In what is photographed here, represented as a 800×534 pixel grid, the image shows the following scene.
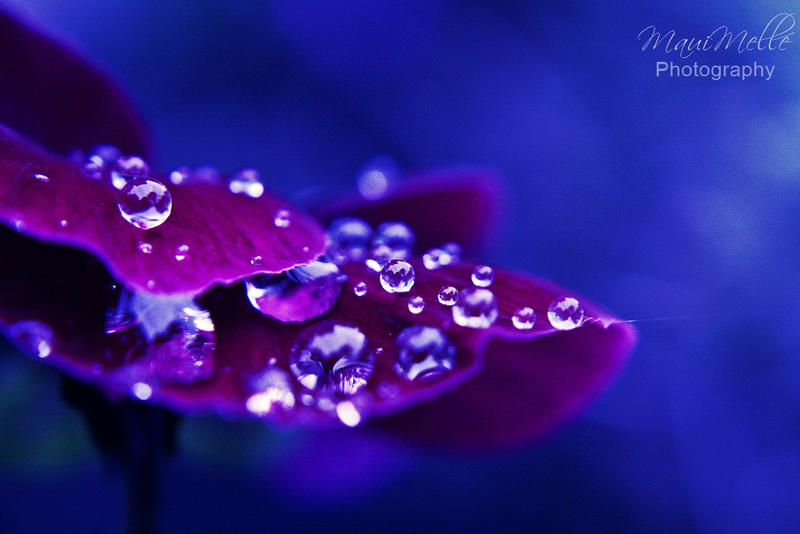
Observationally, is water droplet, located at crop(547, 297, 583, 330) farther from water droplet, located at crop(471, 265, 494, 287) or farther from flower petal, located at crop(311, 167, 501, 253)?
flower petal, located at crop(311, 167, 501, 253)

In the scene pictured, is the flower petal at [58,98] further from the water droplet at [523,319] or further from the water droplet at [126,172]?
the water droplet at [523,319]

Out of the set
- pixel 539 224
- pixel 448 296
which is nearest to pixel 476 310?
pixel 448 296

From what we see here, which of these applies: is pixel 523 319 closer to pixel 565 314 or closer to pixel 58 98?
pixel 565 314

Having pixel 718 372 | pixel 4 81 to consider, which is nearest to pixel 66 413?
pixel 4 81

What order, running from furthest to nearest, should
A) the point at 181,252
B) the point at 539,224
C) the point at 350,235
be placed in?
the point at 539,224 → the point at 350,235 → the point at 181,252

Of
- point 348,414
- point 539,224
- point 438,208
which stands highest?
point 539,224


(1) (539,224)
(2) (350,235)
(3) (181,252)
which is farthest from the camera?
(1) (539,224)

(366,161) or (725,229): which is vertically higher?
(366,161)

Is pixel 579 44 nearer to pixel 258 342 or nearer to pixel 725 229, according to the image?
pixel 725 229
